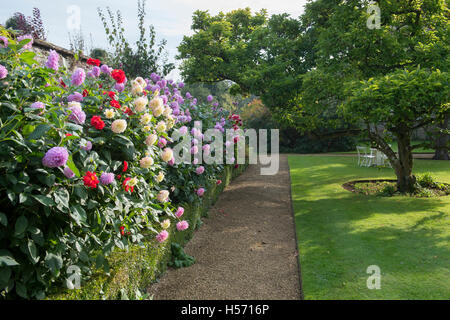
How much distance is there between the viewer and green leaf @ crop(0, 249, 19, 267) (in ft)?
5.15

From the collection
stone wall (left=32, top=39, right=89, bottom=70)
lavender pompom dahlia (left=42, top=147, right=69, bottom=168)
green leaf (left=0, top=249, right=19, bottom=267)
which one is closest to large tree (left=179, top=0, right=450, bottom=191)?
stone wall (left=32, top=39, right=89, bottom=70)

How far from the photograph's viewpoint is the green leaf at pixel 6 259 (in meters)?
1.57

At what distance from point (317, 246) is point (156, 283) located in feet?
7.36

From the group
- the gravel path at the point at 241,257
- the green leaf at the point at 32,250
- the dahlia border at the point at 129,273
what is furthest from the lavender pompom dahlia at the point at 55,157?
the gravel path at the point at 241,257

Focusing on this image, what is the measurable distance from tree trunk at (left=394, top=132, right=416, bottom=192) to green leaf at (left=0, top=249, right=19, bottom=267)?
7413mm

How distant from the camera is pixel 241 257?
4.03 meters

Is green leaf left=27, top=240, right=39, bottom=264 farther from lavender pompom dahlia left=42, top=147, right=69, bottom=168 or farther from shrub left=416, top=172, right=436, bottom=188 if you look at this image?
shrub left=416, top=172, right=436, bottom=188

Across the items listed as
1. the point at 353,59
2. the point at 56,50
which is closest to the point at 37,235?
the point at 56,50

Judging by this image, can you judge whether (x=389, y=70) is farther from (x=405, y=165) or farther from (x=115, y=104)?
(x=115, y=104)

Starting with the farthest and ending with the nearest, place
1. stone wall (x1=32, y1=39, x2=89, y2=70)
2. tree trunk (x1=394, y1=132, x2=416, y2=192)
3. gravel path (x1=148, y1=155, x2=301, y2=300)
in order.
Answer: tree trunk (x1=394, y1=132, x2=416, y2=192)
stone wall (x1=32, y1=39, x2=89, y2=70)
gravel path (x1=148, y1=155, x2=301, y2=300)

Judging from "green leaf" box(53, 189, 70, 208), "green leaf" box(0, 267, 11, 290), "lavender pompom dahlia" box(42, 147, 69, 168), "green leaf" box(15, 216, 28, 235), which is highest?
"lavender pompom dahlia" box(42, 147, 69, 168)

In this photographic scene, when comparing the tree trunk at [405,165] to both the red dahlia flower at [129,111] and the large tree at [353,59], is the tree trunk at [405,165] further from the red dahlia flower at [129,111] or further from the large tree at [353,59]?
the red dahlia flower at [129,111]

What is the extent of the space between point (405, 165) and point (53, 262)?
7.37 m

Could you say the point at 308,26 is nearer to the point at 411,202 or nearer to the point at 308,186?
the point at 308,186
